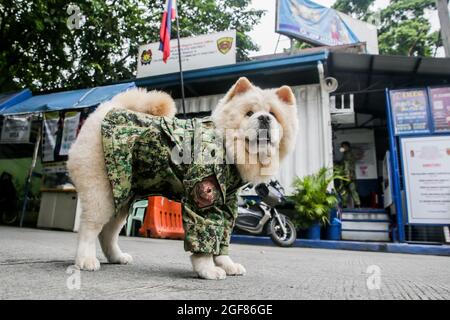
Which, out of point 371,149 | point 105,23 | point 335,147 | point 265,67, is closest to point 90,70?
point 105,23

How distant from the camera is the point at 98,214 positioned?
238 centimetres

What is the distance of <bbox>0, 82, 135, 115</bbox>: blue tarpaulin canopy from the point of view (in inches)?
282

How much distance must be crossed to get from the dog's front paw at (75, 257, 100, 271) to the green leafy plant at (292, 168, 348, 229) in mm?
5211

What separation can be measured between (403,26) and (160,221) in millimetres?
19440

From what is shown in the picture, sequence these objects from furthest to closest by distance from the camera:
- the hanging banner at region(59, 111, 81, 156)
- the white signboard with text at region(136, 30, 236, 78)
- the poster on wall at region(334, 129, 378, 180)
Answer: the poster on wall at region(334, 129, 378, 180)
the white signboard with text at region(136, 30, 236, 78)
the hanging banner at region(59, 111, 81, 156)

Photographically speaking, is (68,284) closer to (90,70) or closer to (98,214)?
(98,214)

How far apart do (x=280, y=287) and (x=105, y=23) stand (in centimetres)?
1009

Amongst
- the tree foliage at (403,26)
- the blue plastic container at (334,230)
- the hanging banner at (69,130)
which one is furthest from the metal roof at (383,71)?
the tree foliage at (403,26)

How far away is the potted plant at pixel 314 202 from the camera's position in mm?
6879

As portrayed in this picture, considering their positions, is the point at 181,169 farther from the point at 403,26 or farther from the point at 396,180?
the point at 403,26

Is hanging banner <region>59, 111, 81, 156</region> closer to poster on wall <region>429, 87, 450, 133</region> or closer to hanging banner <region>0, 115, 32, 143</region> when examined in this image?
hanging banner <region>0, 115, 32, 143</region>

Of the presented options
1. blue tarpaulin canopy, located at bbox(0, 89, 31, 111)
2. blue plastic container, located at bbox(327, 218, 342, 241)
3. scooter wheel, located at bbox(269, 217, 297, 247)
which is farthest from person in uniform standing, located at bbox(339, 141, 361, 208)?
blue tarpaulin canopy, located at bbox(0, 89, 31, 111)

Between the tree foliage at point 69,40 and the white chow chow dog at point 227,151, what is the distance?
754 centimetres

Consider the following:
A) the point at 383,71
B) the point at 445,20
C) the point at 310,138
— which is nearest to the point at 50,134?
the point at 310,138
